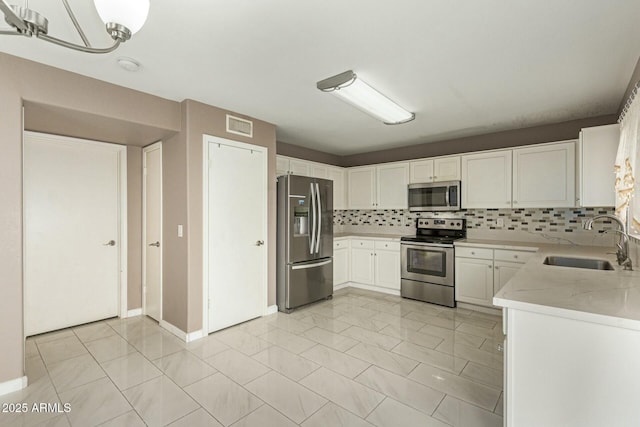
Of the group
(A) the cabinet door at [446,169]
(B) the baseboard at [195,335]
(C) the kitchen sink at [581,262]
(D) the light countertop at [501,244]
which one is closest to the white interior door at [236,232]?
(B) the baseboard at [195,335]

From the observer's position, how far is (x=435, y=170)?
445cm

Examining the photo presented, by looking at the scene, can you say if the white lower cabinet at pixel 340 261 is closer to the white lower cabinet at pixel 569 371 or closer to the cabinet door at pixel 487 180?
the cabinet door at pixel 487 180

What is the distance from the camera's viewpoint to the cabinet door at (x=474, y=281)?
376cm

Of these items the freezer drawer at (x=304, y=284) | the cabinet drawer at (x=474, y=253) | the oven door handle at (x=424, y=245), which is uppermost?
the oven door handle at (x=424, y=245)

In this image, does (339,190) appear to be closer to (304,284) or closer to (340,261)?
(340,261)

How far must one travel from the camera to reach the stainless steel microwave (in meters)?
4.24

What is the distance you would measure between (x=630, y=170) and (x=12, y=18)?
3205 mm

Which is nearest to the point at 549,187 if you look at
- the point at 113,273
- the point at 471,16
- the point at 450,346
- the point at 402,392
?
the point at 450,346

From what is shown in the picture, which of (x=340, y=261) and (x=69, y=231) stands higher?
(x=69, y=231)

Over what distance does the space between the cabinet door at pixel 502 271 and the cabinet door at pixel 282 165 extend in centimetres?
301

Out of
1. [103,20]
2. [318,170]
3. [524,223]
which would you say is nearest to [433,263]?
[524,223]

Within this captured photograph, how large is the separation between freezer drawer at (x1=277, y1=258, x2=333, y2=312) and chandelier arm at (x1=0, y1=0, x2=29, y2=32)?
126 inches

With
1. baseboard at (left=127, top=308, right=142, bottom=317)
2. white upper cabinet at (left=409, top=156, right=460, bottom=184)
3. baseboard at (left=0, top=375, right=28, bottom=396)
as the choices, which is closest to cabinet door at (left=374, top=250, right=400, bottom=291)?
white upper cabinet at (left=409, top=156, right=460, bottom=184)

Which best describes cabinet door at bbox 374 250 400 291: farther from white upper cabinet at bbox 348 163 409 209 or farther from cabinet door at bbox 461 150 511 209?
cabinet door at bbox 461 150 511 209
